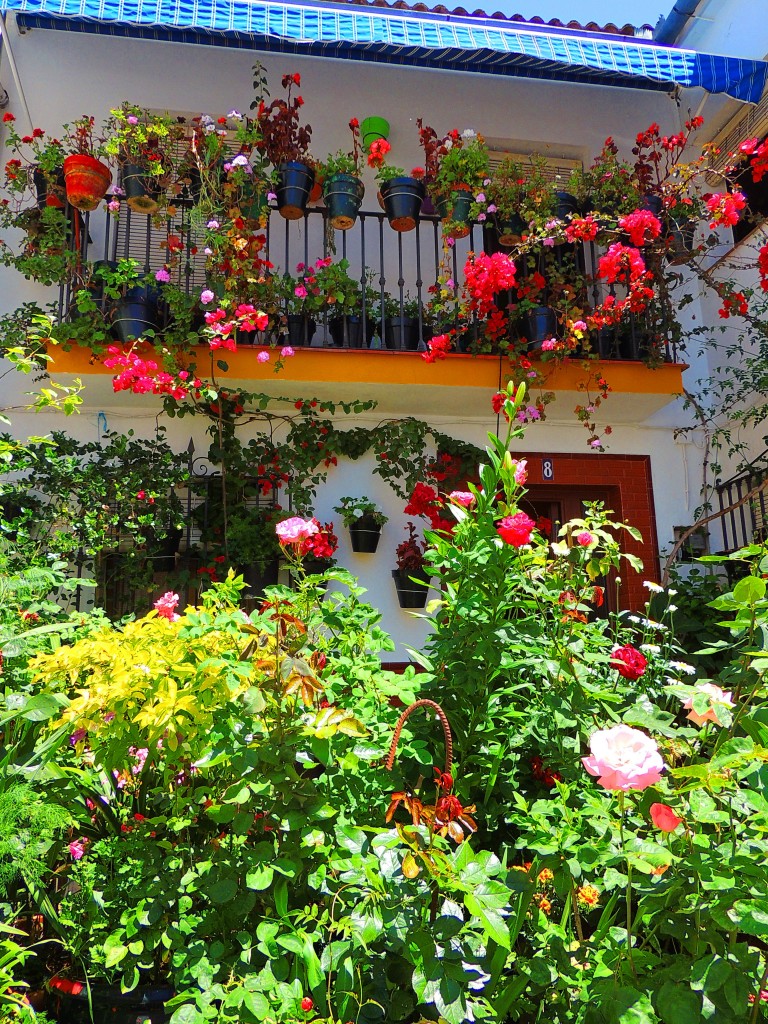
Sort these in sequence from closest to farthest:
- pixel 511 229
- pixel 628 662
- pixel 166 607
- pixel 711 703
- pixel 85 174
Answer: pixel 711 703 → pixel 628 662 → pixel 166 607 → pixel 85 174 → pixel 511 229

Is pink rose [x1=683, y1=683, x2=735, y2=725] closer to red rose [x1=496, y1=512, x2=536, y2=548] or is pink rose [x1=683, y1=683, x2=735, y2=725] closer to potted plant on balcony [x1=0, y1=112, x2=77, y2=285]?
red rose [x1=496, y1=512, x2=536, y2=548]

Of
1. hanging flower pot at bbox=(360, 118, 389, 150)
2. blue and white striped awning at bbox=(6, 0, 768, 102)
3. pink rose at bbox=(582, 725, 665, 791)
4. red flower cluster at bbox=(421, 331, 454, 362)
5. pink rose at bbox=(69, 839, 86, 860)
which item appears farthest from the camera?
hanging flower pot at bbox=(360, 118, 389, 150)

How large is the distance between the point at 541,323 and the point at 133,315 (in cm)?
281

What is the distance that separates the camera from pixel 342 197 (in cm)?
568

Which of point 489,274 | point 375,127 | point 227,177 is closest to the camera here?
point 489,274

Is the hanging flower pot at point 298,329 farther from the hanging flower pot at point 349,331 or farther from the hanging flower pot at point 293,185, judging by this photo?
the hanging flower pot at point 293,185

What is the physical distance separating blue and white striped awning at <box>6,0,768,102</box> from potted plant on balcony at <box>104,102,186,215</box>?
0.57 metres

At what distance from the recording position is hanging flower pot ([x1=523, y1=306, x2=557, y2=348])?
18.6 feet

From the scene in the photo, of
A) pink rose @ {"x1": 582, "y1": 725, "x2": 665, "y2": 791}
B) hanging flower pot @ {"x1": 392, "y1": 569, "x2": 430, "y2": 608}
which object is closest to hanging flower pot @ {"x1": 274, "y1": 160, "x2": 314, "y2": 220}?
hanging flower pot @ {"x1": 392, "y1": 569, "x2": 430, "y2": 608}

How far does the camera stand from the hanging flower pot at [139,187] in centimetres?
540

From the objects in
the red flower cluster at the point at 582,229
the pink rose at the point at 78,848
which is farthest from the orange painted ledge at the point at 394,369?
the pink rose at the point at 78,848

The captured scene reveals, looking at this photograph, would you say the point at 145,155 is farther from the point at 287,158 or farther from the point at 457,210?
the point at 457,210

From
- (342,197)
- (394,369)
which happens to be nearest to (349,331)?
(394,369)

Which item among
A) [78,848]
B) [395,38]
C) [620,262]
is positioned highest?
[395,38]
